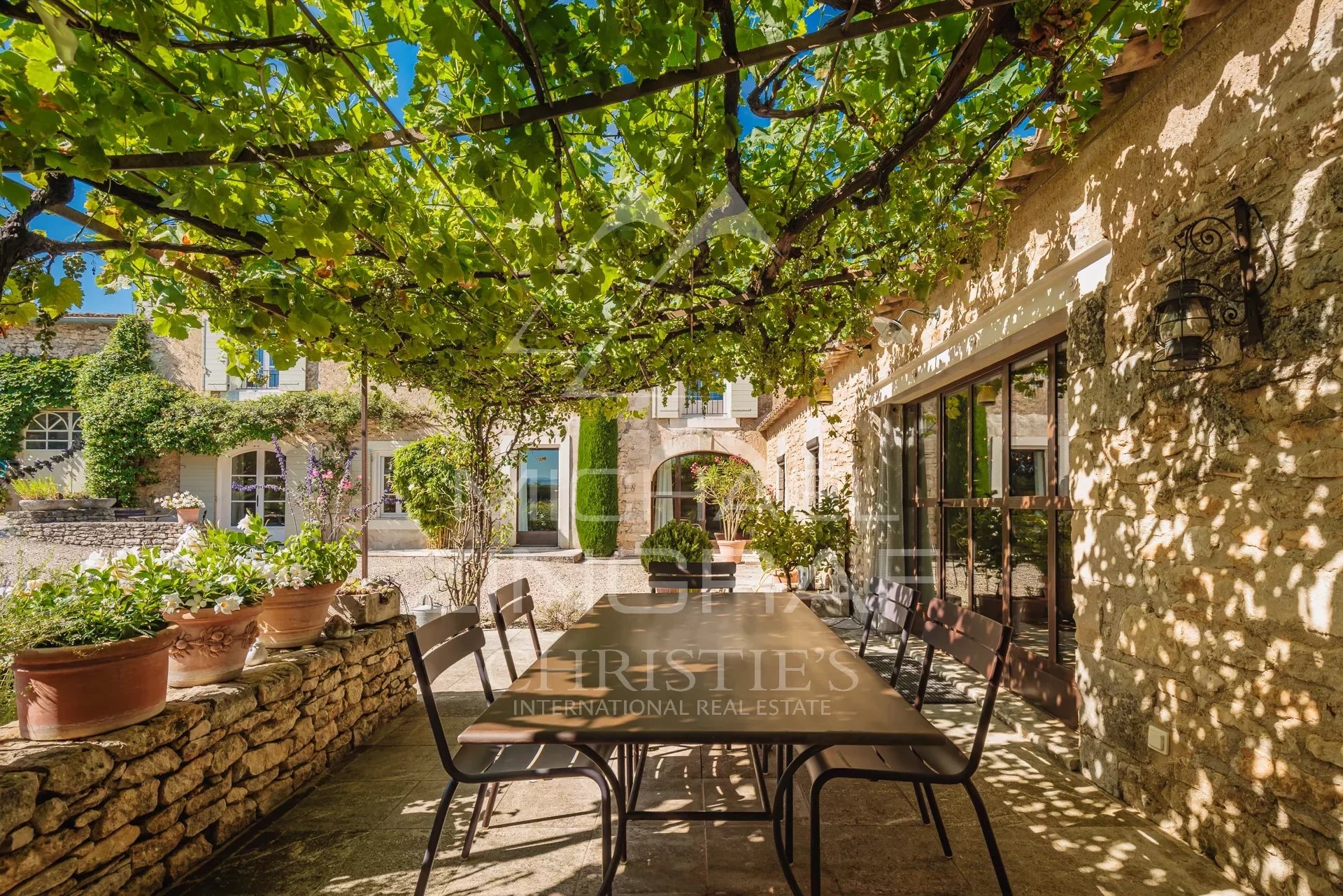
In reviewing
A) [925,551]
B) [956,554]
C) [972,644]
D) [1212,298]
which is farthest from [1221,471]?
[925,551]

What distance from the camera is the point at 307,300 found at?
8.41 ft

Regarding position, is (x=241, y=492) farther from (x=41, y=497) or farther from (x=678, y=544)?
(x=678, y=544)

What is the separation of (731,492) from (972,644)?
331 inches

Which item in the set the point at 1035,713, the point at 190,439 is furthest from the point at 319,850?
the point at 190,439

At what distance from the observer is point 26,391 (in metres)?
11.5

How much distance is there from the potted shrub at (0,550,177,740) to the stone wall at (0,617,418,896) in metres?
0.06

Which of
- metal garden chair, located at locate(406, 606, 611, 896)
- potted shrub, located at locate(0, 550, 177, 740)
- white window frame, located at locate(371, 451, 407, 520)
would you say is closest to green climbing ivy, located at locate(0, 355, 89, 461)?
white window frame, located at locate(371, 451, 407, 520)

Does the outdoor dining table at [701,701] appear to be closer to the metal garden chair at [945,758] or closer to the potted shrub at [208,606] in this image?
the metal garden chair at [945,758]

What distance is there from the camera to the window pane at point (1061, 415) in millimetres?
3004

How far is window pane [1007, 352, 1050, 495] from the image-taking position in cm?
319

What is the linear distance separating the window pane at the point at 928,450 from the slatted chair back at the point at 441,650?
3.41 metres

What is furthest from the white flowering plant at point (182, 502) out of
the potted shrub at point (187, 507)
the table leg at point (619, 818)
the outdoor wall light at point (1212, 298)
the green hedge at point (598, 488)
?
the outdoor wall light at point (1212, 298)

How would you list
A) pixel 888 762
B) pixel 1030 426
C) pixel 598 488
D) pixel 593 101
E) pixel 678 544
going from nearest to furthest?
pixel 593 101 < pixel 888 762 < pixel 1030 426 < pixel 678 544 < pixel 598 488

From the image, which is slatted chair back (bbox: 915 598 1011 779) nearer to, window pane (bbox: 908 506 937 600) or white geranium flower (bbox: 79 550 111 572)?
window pane (bbox: 908 506 937 600)
